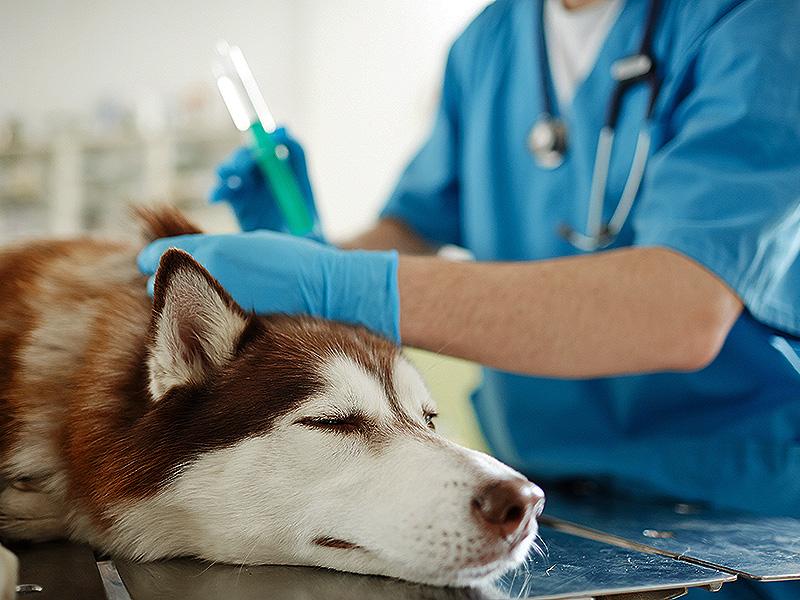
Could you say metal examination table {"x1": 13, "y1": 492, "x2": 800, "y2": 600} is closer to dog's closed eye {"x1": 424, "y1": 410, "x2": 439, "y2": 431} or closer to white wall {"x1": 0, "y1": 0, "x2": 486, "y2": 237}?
dog's closed eye {"x1": 424, "y1": 410, "x2": 439, "y2": 431}

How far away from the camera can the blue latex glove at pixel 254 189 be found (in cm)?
141

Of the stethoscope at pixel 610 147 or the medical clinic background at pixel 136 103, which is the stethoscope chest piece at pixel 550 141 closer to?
the stethoscope at pixel 610 147

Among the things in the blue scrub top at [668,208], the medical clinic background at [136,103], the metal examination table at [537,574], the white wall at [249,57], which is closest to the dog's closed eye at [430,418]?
the metal examination table at [537,574]

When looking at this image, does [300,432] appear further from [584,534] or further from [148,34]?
[148,34]

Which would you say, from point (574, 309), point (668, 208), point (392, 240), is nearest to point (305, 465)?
point (574, 309)

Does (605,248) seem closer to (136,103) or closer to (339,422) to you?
(339,422)

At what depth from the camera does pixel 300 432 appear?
0.83m

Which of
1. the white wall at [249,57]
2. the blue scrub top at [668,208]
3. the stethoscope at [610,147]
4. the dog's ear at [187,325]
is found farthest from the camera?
the white wall at [249,57]

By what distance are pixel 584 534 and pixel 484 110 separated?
910 mm

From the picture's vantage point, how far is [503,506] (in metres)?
0.74

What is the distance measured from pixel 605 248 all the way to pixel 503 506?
72 cm

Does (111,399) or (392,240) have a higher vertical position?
(111,399)

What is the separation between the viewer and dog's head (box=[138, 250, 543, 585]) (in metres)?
0.75

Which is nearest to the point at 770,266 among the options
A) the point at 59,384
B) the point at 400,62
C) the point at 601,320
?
the point at 601,320
